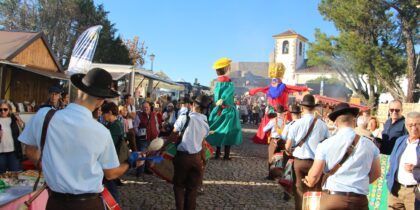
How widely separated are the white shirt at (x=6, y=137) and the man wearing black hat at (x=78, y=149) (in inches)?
155

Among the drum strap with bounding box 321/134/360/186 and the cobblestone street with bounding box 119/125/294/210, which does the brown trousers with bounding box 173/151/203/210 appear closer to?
the cobblestone street with bounding box 119/125/294/210

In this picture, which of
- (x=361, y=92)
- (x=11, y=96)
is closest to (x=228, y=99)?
(x=11, y=96)

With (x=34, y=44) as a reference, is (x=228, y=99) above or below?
below

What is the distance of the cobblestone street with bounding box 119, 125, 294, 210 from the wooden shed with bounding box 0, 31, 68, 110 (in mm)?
7268

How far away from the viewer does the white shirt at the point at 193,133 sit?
17.6ft

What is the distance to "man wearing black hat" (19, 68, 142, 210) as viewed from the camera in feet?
8.50

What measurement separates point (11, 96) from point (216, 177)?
9647 millimetres

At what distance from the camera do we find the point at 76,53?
12914 millimetres

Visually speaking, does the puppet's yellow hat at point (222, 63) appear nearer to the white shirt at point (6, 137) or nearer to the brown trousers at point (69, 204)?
the white shirt at point (6, 137)

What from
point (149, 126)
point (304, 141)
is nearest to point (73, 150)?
point (304, 141)

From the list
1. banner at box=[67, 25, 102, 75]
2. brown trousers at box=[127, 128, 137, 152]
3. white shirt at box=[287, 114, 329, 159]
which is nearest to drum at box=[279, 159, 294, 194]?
white shirt at box=[287, 114, 329, 159]

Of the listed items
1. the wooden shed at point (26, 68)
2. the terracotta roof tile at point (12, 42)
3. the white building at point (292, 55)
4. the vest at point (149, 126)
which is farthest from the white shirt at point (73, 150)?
the white building at point (292, 55)

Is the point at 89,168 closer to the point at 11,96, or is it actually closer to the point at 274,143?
the point at 274,143

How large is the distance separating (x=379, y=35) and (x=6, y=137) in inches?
1228
